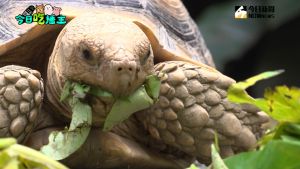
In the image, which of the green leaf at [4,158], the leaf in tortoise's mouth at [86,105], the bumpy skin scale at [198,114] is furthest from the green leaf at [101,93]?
the green leaf at [4,158]

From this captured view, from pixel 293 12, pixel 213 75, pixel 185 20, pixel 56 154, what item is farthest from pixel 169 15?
pixel 293 12

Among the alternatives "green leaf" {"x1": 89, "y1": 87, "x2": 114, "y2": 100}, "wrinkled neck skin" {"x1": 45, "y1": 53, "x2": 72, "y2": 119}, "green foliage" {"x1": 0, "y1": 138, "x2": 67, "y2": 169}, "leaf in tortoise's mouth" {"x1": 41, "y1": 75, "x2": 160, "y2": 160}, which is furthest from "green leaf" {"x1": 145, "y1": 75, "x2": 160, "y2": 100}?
"green foliage" {"x1": 0, "y1": 138, "x2": 67, "y2": 169}

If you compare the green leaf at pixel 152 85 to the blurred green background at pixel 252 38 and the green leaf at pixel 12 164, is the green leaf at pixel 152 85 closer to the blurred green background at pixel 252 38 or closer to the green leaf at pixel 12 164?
the green leaf at pixel 12 164

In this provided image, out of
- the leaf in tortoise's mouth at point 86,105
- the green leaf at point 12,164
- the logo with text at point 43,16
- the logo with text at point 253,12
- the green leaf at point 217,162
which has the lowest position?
the logo with text at point 253,12

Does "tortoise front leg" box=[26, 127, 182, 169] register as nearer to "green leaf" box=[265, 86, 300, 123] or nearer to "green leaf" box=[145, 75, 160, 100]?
"green leaf" box=[145, 75, 160, 100]

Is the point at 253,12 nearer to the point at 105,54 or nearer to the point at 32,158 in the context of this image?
the point at 105,54

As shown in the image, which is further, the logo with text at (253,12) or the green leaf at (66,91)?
the logo with text at (253,12)

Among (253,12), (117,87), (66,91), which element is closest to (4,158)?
(117,87)
